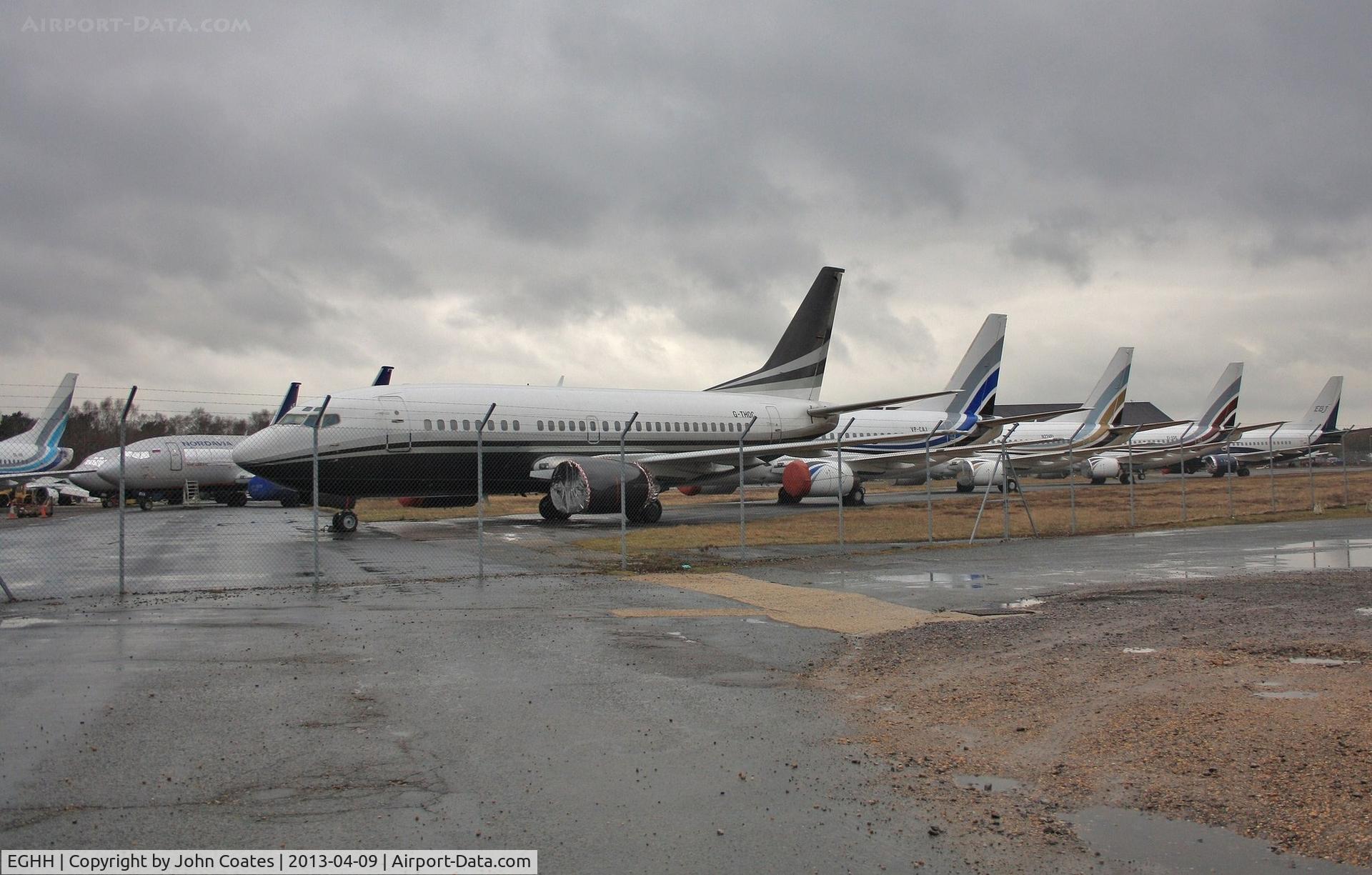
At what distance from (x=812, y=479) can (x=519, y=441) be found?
30.0 feet

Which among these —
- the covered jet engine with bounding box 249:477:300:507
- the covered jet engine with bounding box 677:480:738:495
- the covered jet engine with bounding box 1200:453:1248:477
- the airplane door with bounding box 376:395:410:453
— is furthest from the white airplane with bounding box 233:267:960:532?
the covered jet engine with bounding box 1200:453:1248:477

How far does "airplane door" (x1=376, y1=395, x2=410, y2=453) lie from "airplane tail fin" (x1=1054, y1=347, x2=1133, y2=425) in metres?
38.8

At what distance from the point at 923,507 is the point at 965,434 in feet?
19.9

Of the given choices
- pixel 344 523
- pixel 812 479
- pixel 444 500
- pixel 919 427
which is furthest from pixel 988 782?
pixel 919 427

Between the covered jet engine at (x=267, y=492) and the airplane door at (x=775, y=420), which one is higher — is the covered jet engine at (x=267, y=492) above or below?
below

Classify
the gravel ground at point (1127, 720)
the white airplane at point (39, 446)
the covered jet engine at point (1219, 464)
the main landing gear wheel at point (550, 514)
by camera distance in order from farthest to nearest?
the covered jet engine at point (1219, 464), the white airplane at point (39, 446), the main landing gear wheel at point (550, 514), the gravel ground at point (1127, 720)

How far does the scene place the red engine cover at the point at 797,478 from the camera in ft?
87.4

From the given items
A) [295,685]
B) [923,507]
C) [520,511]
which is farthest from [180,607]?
[923,507]

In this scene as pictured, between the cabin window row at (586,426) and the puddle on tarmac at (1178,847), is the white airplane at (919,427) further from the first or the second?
the puddle on tarmac at (1178,847)

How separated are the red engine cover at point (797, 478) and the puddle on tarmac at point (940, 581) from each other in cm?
1250

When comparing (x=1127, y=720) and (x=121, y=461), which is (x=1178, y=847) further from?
(x=121, y=461)

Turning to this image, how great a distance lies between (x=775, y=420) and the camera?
31031 mm

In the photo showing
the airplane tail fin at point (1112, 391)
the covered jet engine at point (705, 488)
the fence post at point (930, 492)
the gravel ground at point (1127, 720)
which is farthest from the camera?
the airplane tail fin at point (1112, 391)

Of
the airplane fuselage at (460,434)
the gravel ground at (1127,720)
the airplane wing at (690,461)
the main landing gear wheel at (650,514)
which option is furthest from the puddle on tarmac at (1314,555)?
the airplane fuselage at (460,434)
